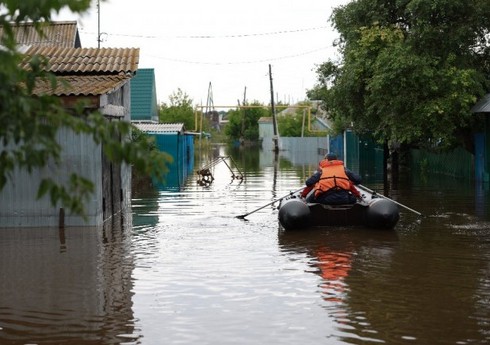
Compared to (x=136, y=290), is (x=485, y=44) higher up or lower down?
higher up

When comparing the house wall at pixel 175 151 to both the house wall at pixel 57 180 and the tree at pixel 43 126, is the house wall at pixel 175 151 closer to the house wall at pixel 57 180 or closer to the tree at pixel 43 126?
the house wall at pixel 57 180

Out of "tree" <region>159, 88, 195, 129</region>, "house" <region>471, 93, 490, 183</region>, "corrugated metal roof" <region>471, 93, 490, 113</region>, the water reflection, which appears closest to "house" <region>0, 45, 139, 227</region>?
the water reflection

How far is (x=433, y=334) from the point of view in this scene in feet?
26.3

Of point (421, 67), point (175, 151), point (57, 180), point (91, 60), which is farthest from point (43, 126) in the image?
point (175, 151)

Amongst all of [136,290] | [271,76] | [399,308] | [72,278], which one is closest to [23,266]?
[72,278]

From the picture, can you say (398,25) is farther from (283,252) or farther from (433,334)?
(433,334)

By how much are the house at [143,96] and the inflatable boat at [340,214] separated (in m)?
36.0

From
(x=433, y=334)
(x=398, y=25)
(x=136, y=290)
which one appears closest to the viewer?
(x=433, y=334)

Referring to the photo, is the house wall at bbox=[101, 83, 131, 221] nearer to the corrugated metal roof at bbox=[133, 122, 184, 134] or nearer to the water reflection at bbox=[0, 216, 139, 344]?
the water reflection at bbox=[0, 216, 139, 344]

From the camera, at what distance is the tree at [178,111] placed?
81.4 meters

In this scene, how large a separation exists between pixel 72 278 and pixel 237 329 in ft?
12.4

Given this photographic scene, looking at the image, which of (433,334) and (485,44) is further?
(485,44)

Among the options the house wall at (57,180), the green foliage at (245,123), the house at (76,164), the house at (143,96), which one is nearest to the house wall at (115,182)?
the house at (76,164)

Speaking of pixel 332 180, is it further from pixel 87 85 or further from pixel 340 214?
pixel 87 85
